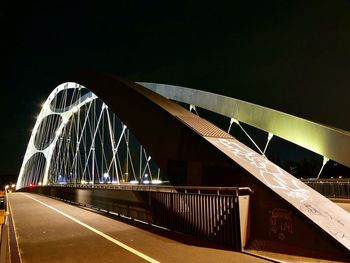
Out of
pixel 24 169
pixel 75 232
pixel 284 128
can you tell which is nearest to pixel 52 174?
pixel 24 169

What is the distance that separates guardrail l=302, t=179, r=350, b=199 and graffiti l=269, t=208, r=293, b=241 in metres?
11.3

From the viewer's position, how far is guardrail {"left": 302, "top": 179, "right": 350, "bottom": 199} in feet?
53.1

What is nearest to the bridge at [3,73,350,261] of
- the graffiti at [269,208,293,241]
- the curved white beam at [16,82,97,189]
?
the graffiti at [269,208,293,241]

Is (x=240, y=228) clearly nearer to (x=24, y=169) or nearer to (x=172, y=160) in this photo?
(x=172, y=160)

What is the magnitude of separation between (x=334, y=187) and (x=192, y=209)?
35.2 feet

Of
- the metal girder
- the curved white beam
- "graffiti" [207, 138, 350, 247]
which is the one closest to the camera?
"graffiti" [207, 138, 350, 247]

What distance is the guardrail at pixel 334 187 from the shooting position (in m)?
16.2

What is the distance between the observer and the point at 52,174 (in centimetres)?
4797

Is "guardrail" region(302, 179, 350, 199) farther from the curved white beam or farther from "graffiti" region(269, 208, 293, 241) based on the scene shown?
the curved white beam

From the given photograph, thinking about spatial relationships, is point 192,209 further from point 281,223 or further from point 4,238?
point 4,238

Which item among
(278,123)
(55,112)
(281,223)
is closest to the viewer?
(281,223)

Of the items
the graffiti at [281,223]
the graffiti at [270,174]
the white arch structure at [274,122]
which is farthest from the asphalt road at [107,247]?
the white arch structure at [274,122]

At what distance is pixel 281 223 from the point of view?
608 centimetres

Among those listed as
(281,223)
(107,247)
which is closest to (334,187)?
(281,223)
